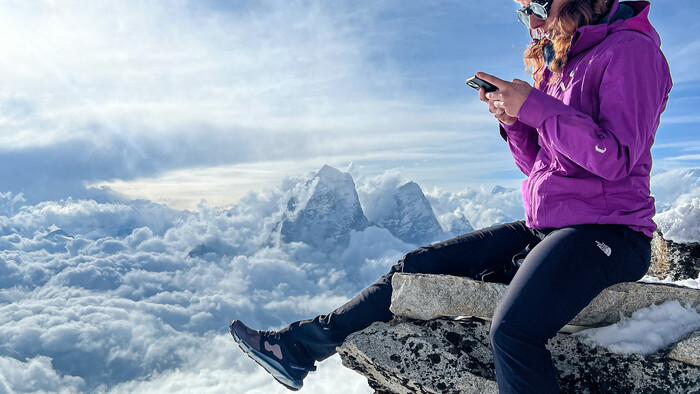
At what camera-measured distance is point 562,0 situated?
3689 mm

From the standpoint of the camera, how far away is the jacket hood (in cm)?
345

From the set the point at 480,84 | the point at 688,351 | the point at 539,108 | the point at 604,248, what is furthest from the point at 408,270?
the point at 688,351

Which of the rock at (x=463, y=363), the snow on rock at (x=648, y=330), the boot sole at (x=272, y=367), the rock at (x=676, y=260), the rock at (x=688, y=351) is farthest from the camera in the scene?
the rock at (x=676, y=260)

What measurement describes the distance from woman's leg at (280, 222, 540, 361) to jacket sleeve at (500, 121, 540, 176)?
61 cm

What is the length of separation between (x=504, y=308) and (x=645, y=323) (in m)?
1.54

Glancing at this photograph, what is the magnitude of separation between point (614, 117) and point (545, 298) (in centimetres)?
128

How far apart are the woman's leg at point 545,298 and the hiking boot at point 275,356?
209 centimetres

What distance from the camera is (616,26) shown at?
11.5 feet

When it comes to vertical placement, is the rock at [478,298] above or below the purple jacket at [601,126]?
below

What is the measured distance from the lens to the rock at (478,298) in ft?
12.8

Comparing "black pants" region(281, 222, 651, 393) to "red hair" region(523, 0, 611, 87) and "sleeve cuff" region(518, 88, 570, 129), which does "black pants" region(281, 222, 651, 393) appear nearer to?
"sleeve cuff" region(518, 88, 570, 129)

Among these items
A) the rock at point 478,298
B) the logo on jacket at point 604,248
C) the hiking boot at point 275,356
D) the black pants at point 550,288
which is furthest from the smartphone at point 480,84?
the hiking boot at point 275,356

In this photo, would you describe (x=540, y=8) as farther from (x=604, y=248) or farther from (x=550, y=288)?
A: (x=550, y=288)

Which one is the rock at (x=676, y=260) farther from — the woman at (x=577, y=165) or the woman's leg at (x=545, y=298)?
the woman's leg at (x=545, y=298)
